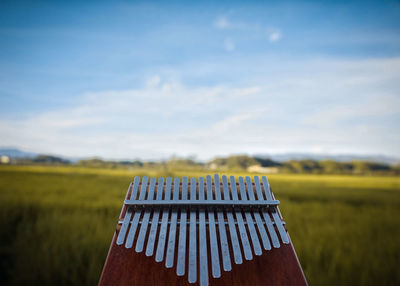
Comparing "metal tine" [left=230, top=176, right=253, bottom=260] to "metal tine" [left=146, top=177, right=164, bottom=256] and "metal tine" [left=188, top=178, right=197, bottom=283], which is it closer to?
"metal tine" [left=188, top=178, right=197, bottom=283]

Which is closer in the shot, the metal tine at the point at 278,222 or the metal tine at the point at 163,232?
the metal tine at the point at 163,232

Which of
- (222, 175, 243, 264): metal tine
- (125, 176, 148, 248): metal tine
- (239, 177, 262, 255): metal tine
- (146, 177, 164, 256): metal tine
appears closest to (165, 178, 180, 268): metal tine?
(146, 177, 164, 256): metal tine

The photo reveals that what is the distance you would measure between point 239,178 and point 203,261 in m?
0.71

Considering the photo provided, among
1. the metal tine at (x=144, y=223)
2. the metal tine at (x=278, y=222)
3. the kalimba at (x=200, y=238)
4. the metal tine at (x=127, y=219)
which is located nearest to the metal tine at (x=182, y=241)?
the kalimba at (x=200, y=238)

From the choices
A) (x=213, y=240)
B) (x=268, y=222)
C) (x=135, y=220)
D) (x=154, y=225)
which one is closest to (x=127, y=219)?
(x=135, y=220)

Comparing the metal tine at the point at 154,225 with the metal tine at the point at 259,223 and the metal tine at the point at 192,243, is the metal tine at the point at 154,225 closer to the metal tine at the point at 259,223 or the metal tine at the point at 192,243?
the metal tine at the point at 192,243

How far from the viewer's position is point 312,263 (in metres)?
4.13

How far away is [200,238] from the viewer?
5.49ft

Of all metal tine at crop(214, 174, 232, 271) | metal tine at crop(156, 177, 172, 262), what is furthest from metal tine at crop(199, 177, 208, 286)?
metal tine at crop(156, 177, 172, 262)

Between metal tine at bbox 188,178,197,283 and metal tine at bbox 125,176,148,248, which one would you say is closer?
metal tine at bbox 188,178,197,283

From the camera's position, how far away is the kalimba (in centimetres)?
160

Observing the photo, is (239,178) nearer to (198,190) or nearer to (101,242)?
(198,190)

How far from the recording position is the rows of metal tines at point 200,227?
1591 millimetres

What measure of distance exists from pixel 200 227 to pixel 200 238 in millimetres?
77
